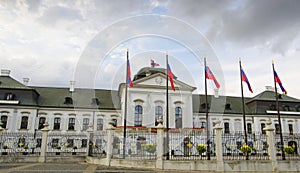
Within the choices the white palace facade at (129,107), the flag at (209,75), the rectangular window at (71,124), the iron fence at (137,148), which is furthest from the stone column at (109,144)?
the rectangular window at (71,124)

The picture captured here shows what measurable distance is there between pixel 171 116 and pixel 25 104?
18.0 m

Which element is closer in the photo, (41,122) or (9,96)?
(9,96)

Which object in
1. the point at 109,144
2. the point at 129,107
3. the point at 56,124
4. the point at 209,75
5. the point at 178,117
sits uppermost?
the point at 209,75

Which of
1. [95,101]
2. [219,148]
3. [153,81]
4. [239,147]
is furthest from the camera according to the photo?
[95,101]

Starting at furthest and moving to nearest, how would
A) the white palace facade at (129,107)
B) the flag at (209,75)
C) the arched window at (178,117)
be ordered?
the arched window at (178,117) → the white palace facade at (129,107) → the flag at (209,75)

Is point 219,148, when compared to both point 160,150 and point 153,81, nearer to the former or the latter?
point 160,150

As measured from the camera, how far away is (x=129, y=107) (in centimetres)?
2889

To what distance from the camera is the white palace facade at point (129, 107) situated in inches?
1144

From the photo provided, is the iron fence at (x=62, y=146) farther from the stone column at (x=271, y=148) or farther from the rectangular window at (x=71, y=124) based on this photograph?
the stone column at (x=271, y=148)

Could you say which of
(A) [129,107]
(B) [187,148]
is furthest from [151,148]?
(A) [129,107]

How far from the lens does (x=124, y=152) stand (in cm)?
1288

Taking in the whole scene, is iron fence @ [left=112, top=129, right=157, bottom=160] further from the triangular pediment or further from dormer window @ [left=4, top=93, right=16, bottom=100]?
dormer window @ [left=4, top=93, right=16, bottom=100]

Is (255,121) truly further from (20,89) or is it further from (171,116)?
(20,89)

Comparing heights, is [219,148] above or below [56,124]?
below
